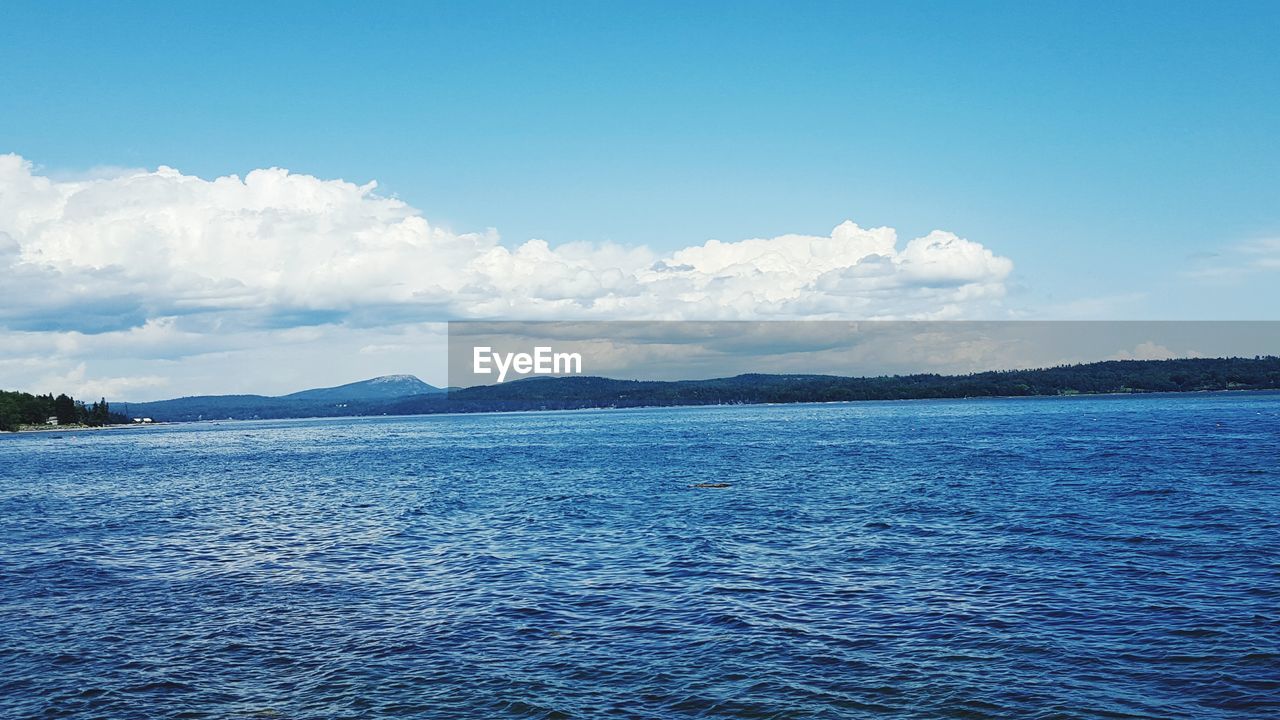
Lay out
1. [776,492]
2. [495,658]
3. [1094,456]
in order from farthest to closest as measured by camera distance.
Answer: [1094,456]
[776,492]
[495,658]

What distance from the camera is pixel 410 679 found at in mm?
20422

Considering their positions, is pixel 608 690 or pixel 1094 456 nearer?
pixel 608 690

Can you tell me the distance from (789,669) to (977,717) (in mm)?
4502

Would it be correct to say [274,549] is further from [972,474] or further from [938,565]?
[972,474]

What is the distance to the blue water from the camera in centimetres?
1909

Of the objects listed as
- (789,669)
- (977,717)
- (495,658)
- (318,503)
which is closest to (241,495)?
(318,503)

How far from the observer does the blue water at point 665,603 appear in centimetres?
1909

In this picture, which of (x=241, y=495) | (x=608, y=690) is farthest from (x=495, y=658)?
(x=241, y=495)

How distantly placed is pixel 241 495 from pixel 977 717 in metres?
63.4

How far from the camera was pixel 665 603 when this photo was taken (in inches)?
1072

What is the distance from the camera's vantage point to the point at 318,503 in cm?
6022

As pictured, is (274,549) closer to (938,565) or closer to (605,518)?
(605,518)

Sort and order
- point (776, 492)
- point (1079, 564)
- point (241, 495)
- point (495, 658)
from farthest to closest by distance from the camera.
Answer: point (241, 495) < point (776, 492) < point (1079, 564) < point (495, 658)

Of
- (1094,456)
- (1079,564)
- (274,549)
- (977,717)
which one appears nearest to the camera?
(977,717)
